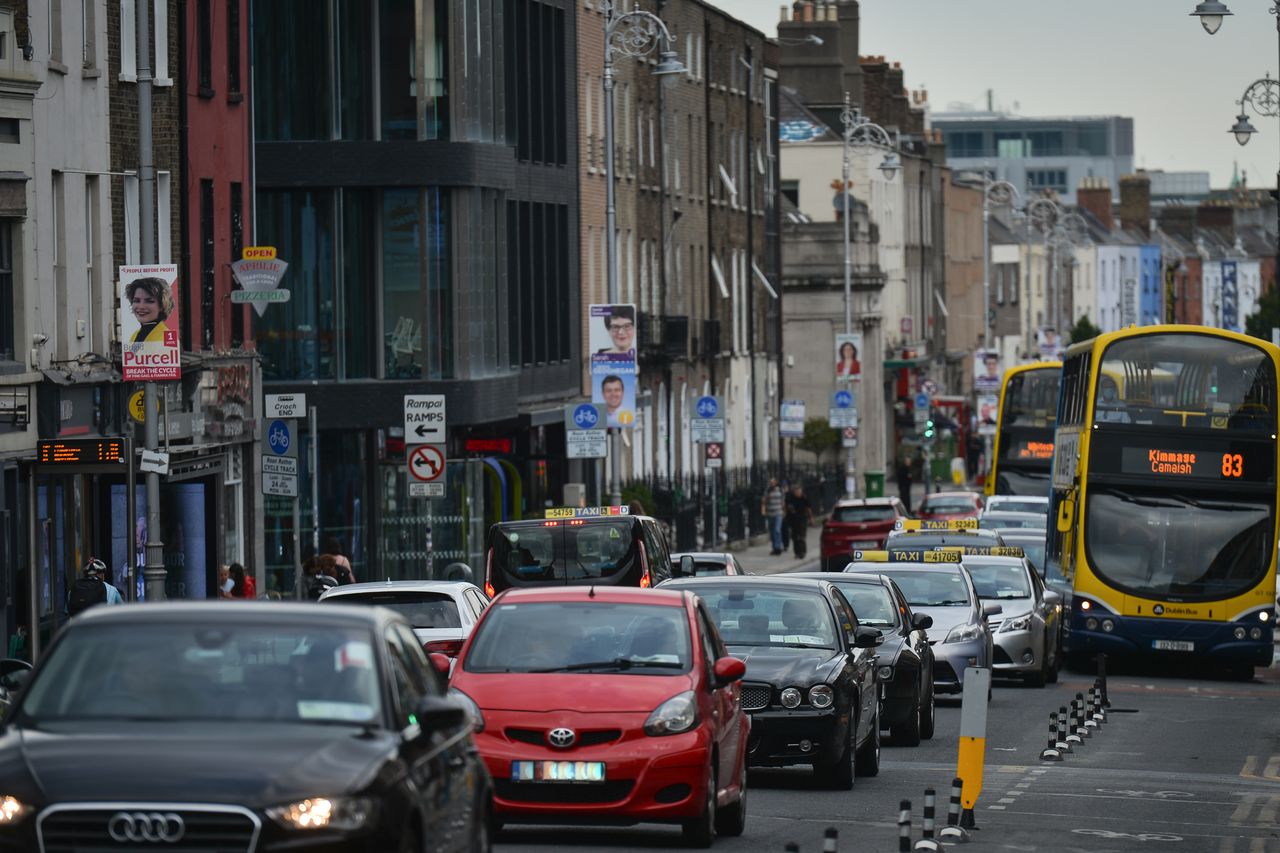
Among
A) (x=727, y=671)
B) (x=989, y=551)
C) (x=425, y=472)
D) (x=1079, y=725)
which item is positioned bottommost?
(x=1079, y=725)

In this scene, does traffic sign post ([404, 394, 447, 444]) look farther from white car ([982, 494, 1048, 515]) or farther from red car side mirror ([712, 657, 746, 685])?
red car side mirror ([712, 657, 746, 685])

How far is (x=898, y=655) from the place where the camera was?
22453 millimetres

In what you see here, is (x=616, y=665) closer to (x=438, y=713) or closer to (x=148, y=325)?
(x=438, y=713)

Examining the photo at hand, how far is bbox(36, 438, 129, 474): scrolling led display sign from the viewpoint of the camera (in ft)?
93.3

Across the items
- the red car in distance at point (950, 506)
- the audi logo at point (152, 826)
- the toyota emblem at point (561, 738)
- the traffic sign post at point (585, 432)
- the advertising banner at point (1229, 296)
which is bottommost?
the red car in distance at point (950, 506)

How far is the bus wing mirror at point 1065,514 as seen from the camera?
3425cm

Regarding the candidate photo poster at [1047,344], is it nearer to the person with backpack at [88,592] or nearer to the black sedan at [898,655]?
the person with backpack at [88,592]

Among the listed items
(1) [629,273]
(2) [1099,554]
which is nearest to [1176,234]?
(1) [629,273]

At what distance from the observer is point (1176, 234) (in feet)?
568

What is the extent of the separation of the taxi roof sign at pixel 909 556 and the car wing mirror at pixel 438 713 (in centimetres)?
2004

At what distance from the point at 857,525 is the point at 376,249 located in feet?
41.8

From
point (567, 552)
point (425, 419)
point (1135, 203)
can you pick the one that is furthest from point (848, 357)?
point (1135, 203)

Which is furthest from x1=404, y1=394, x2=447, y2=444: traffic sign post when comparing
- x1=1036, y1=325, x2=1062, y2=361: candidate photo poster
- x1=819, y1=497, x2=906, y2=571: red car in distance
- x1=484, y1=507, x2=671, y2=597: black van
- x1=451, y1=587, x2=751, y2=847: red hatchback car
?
x1=1036, y1=325, x2=1062, y2=361: candidate photo poster

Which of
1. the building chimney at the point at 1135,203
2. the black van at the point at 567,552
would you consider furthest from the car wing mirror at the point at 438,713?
the building chimney at the point at 1135,203
